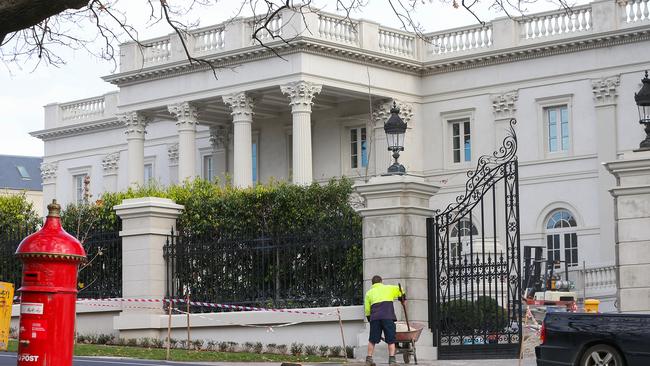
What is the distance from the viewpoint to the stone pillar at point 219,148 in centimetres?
6550

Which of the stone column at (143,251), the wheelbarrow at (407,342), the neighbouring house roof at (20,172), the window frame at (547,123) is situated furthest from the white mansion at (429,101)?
the neighbouring house roof at (20,172)

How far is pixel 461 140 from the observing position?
59906 mm

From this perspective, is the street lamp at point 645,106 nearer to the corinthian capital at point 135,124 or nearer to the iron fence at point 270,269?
the iron fence at point 270,269

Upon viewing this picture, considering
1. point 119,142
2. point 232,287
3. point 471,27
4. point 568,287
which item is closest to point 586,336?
point 232,287

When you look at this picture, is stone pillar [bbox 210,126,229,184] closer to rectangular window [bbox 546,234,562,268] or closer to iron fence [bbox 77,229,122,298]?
rectangular window [bbox 546,234,562,268]

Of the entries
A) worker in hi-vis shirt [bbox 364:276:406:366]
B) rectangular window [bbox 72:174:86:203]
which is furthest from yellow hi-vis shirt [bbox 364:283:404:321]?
rectangular window [bbox 72:174:86:203]

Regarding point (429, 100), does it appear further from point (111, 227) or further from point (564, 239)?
point (111, 227)

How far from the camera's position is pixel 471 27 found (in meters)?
59.1

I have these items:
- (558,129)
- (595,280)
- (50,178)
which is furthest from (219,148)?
(595,280)

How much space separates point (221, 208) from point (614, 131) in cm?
2785

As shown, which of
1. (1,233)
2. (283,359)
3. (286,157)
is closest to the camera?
(283,359)

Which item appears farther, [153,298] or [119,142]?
[119,142]

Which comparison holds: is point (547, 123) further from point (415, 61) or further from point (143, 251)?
point (143, 251)

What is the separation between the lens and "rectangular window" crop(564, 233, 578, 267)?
54875mm
